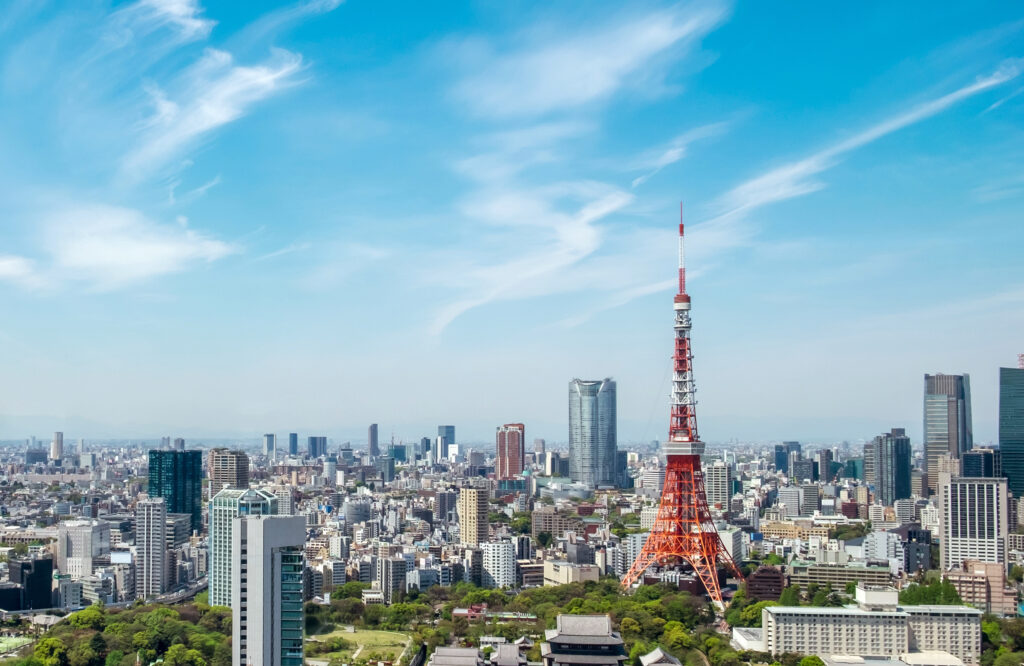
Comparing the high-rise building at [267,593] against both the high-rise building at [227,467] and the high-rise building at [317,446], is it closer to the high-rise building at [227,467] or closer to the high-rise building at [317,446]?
the high-rise building at [227,467]

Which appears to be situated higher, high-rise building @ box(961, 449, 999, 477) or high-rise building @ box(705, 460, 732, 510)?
high-rise building @ box(961, 449, 999, 477)

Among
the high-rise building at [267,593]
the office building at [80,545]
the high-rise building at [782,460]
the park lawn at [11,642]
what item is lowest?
the high-rise building at [782,460]

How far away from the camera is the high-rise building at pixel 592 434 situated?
38.2 meters

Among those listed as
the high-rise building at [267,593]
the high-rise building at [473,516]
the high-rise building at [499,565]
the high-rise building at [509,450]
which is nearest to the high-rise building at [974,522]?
the high-rise building at [499,565]

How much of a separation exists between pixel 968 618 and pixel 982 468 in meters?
14.4

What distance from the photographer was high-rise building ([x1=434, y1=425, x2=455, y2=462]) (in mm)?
52812

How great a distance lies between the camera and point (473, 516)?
902 inches

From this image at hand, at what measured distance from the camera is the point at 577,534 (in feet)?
74.8

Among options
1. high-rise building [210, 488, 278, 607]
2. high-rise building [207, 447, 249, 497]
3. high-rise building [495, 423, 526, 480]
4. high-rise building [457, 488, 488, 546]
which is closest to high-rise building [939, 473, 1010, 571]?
high-rise building [457, 488, 488, 546]

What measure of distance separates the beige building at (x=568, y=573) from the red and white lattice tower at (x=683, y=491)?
6.71 ft

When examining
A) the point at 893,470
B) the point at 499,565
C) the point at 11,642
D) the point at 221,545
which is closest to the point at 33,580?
the point at 11,642

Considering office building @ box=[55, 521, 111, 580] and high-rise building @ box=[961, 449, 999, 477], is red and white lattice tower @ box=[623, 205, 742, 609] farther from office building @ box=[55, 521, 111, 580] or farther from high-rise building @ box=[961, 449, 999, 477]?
high-rise building @ box=[961, 449, 999, 477]

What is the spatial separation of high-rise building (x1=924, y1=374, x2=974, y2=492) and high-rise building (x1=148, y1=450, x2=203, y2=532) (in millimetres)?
21464

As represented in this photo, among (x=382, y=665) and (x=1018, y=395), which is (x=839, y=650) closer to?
(x=382, y=665)
